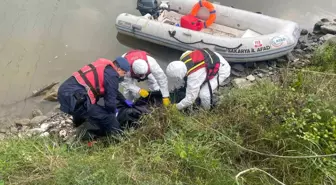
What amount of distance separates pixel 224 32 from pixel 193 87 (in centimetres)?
245

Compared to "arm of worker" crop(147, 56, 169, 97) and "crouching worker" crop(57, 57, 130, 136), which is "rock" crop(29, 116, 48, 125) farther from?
"arm of worker" crop(147, 56, 169, 97)

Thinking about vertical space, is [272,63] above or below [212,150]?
above

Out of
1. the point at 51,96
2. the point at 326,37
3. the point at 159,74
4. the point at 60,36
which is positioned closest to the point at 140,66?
the point at 159,74

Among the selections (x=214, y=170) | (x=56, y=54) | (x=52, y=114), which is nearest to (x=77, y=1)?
(x=56, y=54)

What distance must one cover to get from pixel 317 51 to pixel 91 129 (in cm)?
383

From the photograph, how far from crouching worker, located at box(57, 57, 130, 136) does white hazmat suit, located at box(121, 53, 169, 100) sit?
0.50 metres

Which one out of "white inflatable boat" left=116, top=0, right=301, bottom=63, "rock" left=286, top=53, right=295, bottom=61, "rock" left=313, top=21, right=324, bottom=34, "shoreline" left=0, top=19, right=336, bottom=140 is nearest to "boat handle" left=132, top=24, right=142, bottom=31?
"white inflatable boat" left=116, top=0, right=301, bottom=63

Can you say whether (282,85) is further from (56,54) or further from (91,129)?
(56,54)

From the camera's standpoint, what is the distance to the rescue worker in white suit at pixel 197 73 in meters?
Answer: 4.27

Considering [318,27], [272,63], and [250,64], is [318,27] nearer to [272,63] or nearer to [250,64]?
[272,63]

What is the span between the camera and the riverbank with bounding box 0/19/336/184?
9.62 ft

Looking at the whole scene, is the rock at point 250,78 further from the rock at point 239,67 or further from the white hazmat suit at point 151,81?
the white hazmat suit at point 151,81

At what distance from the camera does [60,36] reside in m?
7.00

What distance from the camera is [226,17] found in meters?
6.47
